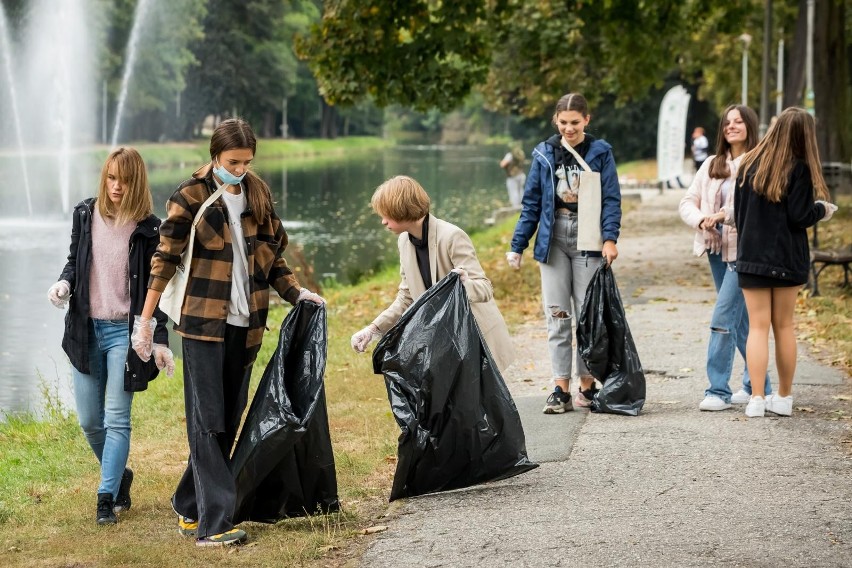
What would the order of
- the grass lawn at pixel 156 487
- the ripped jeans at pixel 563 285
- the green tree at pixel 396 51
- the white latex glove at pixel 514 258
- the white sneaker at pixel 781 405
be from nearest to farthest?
the grass lawn at pixel 156 487 → the white latex glove at pixel 514 258 → the white sneaker at pixel 781 405 → the ripped jeans at pixel 563 285 → the green tree at pixel 396 51

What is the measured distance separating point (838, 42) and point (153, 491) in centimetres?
2014

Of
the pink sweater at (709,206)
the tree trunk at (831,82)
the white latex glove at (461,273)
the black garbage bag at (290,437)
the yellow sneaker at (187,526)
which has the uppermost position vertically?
the tree trunk at (831,82)

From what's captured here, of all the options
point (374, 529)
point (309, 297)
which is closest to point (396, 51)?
point (309, 297)

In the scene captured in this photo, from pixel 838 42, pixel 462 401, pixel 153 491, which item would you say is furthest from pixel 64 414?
pixel 838 42

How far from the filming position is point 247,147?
530 centimetres

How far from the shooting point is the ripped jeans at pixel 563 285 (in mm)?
7445

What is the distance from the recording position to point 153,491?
659cm

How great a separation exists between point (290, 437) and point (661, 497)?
1637 millimetres

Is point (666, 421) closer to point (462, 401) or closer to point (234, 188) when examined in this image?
point (462, 401)

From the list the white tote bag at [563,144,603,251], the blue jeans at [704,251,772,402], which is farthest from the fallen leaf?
the blue jeans at [704,251,772,402]

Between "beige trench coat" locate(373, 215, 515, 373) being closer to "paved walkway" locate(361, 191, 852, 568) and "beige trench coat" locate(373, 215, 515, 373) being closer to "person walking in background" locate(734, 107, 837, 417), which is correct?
"paved walkway" locate(361, 191, 852, 568)

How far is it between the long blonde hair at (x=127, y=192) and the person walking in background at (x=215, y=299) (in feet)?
1.59

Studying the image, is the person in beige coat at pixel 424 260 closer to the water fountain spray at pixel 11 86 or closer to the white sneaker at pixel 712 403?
the white sneaker at pixel 712 403

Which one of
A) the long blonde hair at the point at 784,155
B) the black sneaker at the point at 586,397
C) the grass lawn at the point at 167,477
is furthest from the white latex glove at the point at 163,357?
the long blonde hair at the point at 784,155
